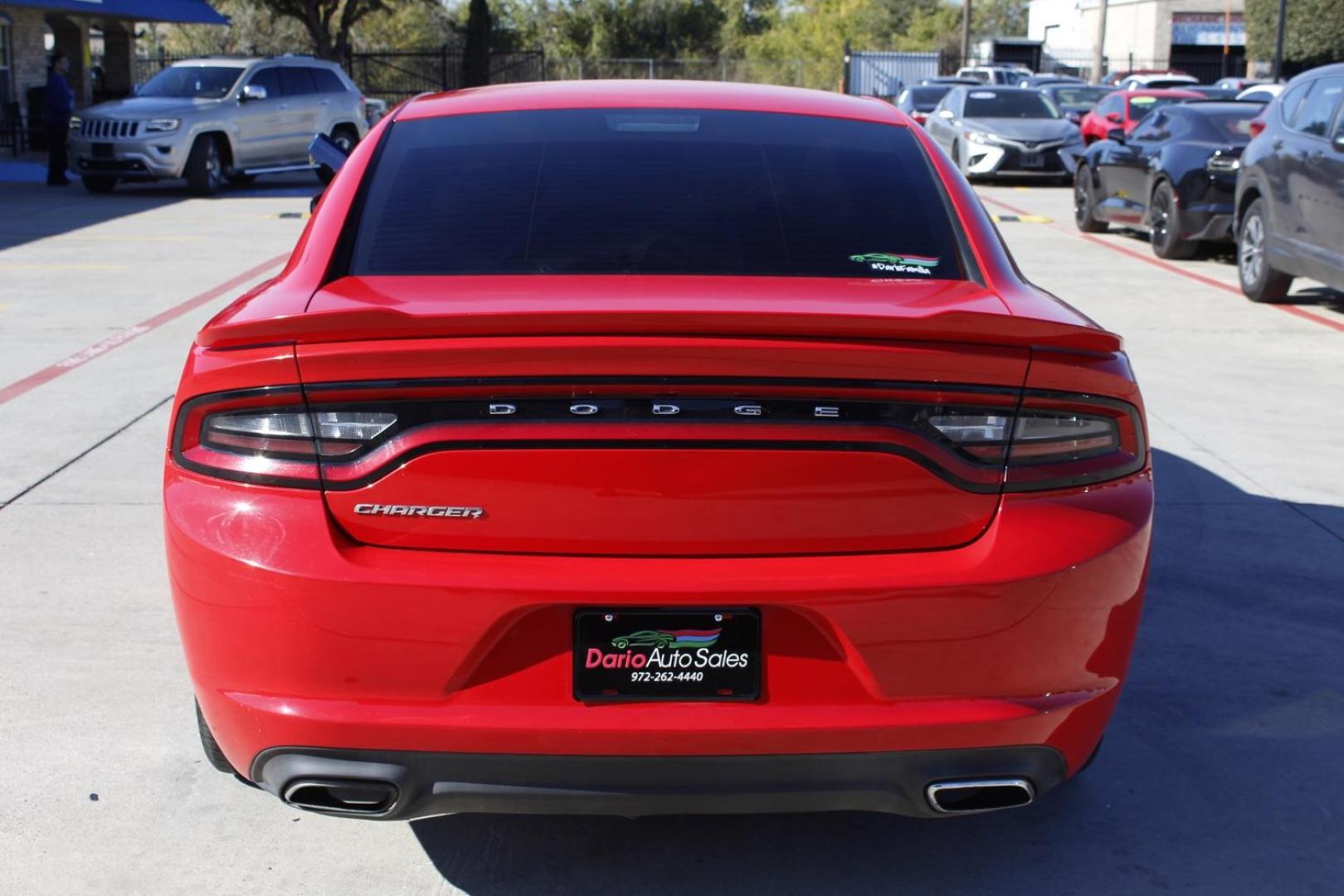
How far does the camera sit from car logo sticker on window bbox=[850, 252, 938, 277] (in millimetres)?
3650

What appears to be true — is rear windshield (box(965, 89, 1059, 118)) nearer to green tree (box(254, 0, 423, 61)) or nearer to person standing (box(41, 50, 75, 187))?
person standing (box(41, 50, 75, 187))

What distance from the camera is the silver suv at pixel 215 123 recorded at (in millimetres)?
20812

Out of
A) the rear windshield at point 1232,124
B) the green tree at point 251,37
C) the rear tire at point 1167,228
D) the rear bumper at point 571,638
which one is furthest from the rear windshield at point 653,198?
the green tree at point 251,37

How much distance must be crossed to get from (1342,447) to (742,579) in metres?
5.68

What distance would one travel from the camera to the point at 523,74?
4684 centimetres

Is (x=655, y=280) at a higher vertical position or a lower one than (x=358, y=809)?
higher

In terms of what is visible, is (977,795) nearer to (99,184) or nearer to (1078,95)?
(99,184)

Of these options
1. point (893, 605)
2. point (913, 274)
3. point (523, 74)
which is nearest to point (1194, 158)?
point (913, 274)

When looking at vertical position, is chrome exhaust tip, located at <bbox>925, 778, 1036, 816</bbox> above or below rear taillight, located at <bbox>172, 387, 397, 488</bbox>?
below

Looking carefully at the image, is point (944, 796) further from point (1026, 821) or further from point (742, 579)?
point (1026, 821)

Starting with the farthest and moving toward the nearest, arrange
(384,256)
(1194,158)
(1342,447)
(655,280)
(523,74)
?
1. (523,74)
2. (1194,158)
3. (1342,447)
4. (384,256)
5. (655,280)

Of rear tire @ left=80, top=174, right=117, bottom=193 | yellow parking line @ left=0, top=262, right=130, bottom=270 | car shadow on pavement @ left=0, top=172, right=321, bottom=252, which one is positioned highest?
rear tire @ left=80, top=174, right=117, bottom=193

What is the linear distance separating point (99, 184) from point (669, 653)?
20.8 meters

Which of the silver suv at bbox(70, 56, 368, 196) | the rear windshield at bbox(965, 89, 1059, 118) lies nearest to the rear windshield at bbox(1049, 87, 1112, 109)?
the rear windshield at bbox(965, 89, 1059, 118)
